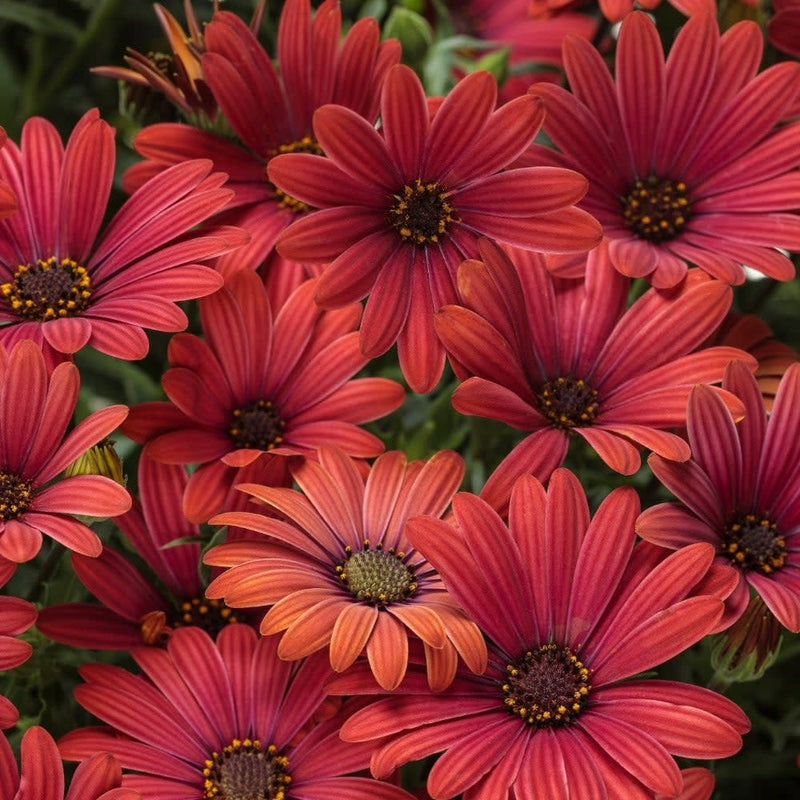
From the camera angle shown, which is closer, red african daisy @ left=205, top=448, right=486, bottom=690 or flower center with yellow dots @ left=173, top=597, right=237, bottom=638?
red african daisy @ left=205, top=448, right=486, bottom=690

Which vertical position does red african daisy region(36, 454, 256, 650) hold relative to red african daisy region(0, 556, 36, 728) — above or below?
above

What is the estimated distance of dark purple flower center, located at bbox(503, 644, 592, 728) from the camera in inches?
24.3

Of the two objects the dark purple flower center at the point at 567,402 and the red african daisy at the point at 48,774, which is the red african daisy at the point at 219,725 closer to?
the red african daisy at the point at 48,774

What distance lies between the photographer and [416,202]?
2.27 ft

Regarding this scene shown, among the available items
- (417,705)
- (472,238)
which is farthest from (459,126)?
(417,705)

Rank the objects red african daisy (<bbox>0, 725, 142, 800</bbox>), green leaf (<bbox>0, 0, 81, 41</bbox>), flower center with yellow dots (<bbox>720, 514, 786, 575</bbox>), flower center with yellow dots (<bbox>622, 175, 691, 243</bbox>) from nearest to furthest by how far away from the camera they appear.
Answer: red african daisy (<bbox>0, 725, 142, 800</bbox>), flower center with yellow dots (<bbox>720, 514, 786, 575</bbox>), flower center with yellow dots (<bbox>622, 175, 691, 243</bbox>), green leaf (<bbox>0, 0, 81, 41</bbox>)

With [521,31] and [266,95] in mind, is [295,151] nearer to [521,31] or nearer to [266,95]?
[266,95]

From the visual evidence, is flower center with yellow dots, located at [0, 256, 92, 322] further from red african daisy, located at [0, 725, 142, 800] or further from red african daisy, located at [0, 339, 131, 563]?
red african daisy, located at [0, 725, 142, 800]

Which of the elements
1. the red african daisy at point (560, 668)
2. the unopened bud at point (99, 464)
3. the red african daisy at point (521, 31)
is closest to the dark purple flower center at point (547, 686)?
the red african daisy at point (560, 668)

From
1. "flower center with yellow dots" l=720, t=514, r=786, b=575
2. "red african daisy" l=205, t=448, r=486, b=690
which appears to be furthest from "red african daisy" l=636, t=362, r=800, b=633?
"red african daisy" l=205, t=448, r=486, b=690

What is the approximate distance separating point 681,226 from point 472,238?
154 millimetres

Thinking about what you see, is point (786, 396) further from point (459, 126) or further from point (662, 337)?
point (459, 126)

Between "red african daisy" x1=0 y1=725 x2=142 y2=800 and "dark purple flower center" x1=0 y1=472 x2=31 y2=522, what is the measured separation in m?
0.11

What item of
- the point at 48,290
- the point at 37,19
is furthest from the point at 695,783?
the point at 37,19
